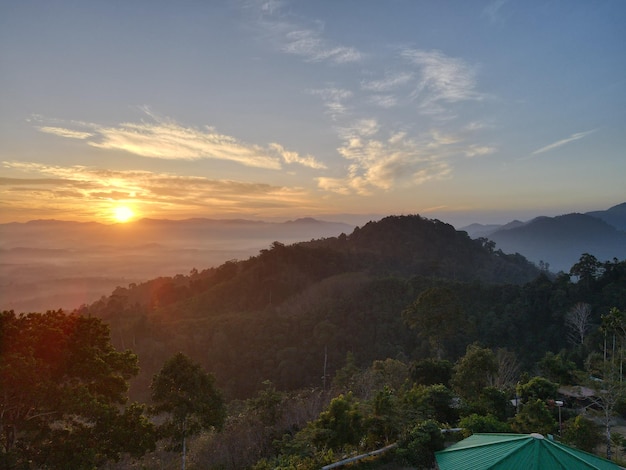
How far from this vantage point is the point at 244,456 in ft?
40.3

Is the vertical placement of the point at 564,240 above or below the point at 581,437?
above

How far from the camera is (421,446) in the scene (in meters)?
10.3

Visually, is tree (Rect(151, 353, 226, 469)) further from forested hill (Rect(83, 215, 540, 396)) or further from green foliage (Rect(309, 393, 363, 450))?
forested hill (Rect(83, 215, 540, 396))

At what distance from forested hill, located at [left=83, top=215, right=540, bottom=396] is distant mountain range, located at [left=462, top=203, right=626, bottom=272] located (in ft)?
254

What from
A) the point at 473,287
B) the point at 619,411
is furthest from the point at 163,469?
the point at 473,287

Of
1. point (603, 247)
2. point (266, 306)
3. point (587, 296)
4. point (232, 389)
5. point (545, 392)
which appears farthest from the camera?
point (603, 247)

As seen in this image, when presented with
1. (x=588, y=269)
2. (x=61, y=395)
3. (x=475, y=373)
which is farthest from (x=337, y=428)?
(x=588, y=269)

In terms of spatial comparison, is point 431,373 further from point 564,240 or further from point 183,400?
point 564,240

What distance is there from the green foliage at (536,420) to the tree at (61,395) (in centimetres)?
1122

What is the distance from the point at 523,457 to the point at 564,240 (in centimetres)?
16138

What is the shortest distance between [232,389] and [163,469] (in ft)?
67.8

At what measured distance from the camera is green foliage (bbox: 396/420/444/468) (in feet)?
33.6

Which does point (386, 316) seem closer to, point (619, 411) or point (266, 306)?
point (266, 306)

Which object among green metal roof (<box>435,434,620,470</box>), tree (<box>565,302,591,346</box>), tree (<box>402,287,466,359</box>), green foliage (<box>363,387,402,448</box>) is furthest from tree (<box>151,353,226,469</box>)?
tree (<box>565,302,591,346</box>)
